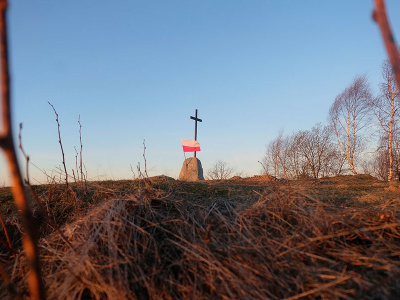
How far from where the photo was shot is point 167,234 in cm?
215

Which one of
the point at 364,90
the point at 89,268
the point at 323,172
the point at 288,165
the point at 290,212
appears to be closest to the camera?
the point at 89,268

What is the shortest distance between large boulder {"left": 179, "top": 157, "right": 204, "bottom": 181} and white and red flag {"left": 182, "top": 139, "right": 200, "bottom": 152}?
47cm

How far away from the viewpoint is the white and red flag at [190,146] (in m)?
13.4

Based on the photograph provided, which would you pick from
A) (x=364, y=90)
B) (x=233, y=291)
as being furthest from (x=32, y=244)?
(x=364, y=90)

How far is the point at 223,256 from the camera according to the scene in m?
1.81

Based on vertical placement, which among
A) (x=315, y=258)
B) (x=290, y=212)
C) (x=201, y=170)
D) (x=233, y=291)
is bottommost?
(x=233, y=291)

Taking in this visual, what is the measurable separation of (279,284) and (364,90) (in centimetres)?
1919

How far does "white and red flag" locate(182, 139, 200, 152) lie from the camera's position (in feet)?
43.9

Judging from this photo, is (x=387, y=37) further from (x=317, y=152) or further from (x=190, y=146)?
(x=317, y=152)

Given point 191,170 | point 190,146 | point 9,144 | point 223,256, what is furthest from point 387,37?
point 190,146

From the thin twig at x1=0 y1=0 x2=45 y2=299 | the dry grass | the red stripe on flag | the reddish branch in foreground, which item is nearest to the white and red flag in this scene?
the red stripe on flag

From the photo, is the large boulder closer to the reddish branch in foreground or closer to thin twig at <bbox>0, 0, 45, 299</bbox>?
thin twig at <bbox>0, 0, 45, 299</bbox>

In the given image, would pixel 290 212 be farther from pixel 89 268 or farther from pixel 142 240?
pixel 89 268

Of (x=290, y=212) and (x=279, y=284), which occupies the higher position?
(x=290, y=212)
